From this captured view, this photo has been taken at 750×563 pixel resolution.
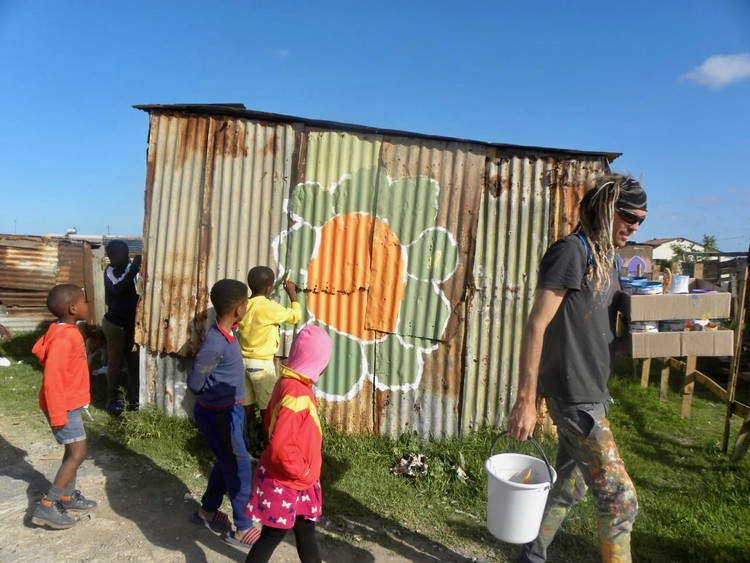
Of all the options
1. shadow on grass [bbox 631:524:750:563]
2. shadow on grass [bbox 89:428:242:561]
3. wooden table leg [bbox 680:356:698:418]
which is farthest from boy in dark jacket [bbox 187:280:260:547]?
wooden table leg [bbox 680:356:698:418]

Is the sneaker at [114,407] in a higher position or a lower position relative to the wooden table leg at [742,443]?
lower

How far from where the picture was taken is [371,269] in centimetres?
474

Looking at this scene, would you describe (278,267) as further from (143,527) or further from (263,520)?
(263,520)

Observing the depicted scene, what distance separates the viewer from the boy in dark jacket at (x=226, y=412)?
327 cm

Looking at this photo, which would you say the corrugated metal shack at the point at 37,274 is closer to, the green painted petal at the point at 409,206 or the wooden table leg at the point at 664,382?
the green painted petal at the point at 409,206

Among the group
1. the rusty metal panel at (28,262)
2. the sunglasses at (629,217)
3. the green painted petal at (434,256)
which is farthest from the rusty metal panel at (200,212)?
the rusty metal panel at (28,262)

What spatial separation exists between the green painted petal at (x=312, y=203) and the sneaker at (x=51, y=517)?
2938 mm

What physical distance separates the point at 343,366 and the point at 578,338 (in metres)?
2.65

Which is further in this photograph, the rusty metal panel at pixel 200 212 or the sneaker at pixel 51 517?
the rusty metal panel at pixel 200 212

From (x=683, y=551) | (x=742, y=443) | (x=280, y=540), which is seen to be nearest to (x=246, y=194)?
(x=280, y=540)

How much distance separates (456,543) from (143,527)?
2147mm

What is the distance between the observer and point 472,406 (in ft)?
15.5

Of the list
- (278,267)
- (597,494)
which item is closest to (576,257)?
(597,494)

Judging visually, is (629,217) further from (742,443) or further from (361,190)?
(742,443)
